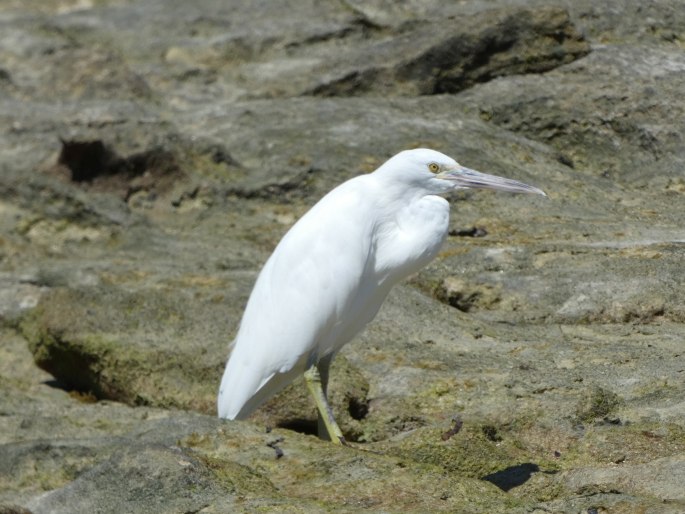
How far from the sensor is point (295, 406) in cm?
729

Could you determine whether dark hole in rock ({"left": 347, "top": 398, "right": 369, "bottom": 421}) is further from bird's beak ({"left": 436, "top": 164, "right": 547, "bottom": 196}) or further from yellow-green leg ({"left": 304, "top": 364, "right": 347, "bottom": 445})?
bird's beak ({"left": 436, "top": 164, "right": 547, "bottom": 196})

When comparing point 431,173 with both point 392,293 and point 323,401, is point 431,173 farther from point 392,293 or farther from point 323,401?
point 392,293

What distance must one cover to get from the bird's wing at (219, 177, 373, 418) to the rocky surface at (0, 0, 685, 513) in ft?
1.50

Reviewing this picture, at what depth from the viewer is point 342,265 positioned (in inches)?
264

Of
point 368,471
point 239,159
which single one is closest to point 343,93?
point 239,159

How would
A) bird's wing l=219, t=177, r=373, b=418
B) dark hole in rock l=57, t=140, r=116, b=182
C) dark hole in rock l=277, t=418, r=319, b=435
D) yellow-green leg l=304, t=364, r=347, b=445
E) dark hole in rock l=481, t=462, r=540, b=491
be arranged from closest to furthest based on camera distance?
dark hole in rock l=481, t=462, r=540, b=491, yellow-green leg l=304, t=364, r=347, b=445, bird's wing l=219, t=177, r=373, b=418, dark hole in rock l=277, t=418, r=319, b=435, dark hole in rock l=57, t=140, r=116, b=182

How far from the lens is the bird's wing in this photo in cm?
672

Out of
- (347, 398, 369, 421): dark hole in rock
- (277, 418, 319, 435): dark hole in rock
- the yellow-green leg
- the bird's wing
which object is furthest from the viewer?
(277, 418, 319, 435): dark hole in rock

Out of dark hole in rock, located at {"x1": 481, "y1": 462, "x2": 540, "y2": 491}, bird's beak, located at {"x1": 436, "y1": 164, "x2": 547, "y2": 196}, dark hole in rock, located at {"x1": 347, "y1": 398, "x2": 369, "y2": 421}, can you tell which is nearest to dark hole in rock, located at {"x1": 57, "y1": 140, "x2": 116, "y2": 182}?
dark hole in rock, located at {"x1": 347, "y1": 398, "x2": 369, "y2": 421}

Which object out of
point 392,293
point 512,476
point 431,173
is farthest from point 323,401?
point 392,293

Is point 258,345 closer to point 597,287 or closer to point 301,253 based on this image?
point 301,253

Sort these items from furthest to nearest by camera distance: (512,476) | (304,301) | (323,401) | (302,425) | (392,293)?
(392,293), (302,425), (304,301), (323,401), (512,476)

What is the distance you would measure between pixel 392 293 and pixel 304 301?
64.0 inches

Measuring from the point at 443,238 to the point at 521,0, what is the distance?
5880 mm
